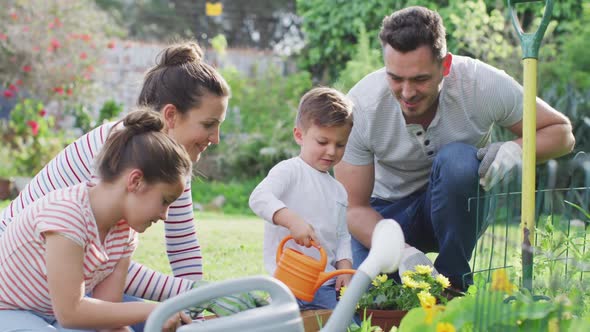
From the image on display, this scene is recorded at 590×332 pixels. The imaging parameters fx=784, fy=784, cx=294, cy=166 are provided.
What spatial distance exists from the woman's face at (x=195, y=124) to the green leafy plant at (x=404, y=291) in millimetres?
694

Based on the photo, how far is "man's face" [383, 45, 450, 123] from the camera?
2.87 meters

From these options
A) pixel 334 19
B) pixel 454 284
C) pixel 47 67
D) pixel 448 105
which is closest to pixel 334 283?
pixel 454 284

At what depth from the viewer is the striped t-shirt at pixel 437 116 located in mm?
3096

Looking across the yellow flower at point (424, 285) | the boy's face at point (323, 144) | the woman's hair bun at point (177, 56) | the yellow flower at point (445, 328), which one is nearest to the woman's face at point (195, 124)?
the woman's hair bun at point (177, 56)

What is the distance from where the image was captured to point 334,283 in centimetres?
282

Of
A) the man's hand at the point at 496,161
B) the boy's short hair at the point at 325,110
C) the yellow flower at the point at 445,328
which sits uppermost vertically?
the boy's short hair at the point at 325,110

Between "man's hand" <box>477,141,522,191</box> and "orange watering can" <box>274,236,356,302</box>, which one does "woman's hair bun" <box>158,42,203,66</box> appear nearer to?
"orange watering can" <box>274,236,356,302</box>

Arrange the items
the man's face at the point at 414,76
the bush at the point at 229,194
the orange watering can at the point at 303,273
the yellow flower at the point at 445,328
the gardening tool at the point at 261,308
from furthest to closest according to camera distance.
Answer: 1. the bush at the point at 229,194
2. the man's face at the point at 414,76
3. the orange watering can at the point at 303,273
4. the yellow flower at the point at 445,328
5. the gardening tool at the point at 261,308

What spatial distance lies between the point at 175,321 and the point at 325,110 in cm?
107

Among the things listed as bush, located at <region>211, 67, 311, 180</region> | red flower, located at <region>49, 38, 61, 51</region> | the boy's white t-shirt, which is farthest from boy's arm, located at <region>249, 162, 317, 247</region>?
red flower, located at <region>49, 38, 61, 51</region>

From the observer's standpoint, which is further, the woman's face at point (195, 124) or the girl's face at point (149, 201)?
the woman's face at point (195, 124)

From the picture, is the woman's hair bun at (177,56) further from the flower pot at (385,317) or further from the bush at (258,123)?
the bush at (258,123)

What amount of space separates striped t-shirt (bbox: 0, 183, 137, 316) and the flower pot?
2.71ft

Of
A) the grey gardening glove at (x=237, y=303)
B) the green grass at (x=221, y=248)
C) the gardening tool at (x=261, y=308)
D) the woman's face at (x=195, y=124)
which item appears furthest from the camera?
the green grass at (x=221, y=248)
